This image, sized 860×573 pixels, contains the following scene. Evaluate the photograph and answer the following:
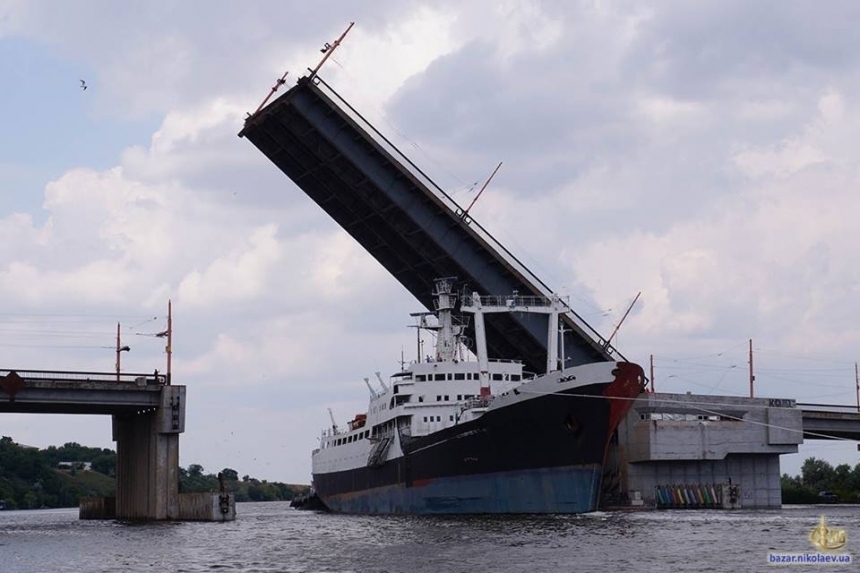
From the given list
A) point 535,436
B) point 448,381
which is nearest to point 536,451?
point 535,436

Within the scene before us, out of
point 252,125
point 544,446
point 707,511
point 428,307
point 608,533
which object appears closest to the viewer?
point 608,533

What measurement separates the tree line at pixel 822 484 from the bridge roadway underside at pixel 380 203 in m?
26.7

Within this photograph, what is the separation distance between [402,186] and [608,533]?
51.6 feet

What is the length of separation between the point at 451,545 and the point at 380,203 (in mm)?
16711

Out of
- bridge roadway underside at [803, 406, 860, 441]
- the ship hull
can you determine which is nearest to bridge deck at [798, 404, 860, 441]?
bridge roadway underside at [803, 406, 860, 441]

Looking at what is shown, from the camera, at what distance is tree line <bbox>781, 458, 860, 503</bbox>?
67.7 m

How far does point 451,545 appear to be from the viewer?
28812mm

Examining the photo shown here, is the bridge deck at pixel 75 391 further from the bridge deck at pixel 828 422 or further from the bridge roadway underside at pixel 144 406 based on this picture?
the bridge deck at pixel 828 422

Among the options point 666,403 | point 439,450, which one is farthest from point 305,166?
point 666,403

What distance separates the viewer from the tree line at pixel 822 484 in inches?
2665

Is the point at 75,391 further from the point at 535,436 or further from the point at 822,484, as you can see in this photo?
the point at 822,484

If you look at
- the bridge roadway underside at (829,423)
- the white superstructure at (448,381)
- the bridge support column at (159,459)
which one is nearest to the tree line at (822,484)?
the bridge roadway underside at (829,423)

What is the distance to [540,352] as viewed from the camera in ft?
155

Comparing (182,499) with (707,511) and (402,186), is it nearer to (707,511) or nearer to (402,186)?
(402,186)
